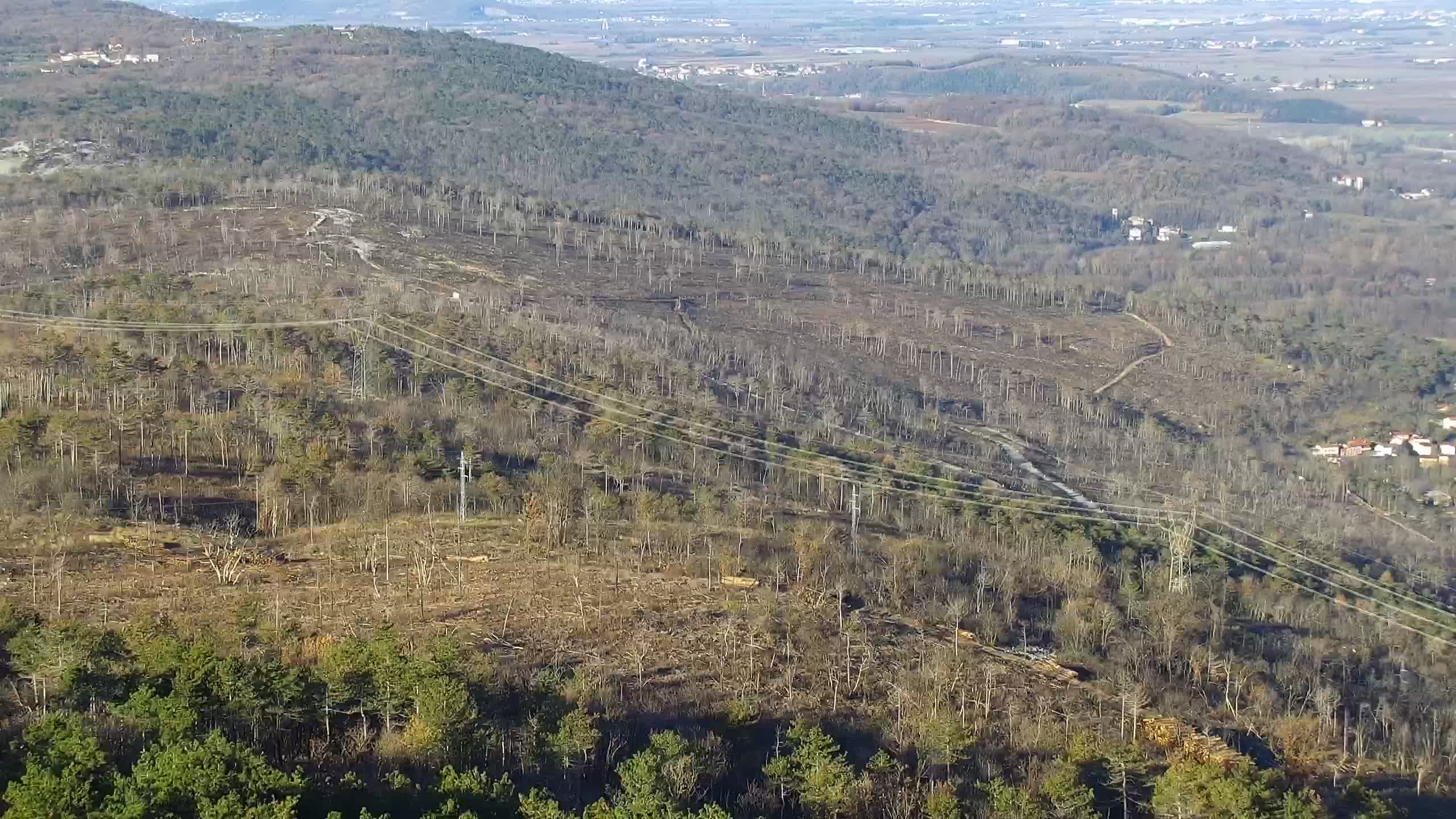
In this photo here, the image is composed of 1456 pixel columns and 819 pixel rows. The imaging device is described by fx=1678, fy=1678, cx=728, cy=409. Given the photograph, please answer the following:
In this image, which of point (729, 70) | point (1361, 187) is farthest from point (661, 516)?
point (729, 70)

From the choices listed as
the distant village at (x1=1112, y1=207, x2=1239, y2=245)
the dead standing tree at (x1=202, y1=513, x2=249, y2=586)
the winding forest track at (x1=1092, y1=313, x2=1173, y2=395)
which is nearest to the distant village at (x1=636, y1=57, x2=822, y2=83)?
the distant village at (x1=1112, y1=207, x2=1239, y2=245)

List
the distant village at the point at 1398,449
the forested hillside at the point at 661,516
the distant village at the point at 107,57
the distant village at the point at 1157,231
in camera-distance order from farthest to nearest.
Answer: the distant village at the point at 107,57 < the distant village at the point at 1157,231 < the distant village at the point at 1398,449 < the forested hillside at the point at 661,516

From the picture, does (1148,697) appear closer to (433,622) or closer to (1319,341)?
(433,622)

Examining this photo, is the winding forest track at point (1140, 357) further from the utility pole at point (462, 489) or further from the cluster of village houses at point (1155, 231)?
the cluster of village houses at point (1155, 231)

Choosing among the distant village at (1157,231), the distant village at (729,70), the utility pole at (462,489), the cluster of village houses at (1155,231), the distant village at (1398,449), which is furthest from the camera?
the distant village at (729,70)

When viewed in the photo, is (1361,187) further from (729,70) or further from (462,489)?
(462,489)

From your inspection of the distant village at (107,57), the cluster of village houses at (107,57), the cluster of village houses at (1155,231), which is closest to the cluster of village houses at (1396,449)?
the cluster of village houses at (1155,231)

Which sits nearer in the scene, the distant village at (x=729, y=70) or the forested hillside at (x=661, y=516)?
the forested hillside at (x=661, y=516)

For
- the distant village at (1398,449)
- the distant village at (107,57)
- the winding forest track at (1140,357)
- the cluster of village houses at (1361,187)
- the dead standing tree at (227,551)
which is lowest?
the distant village at (1398,449)
